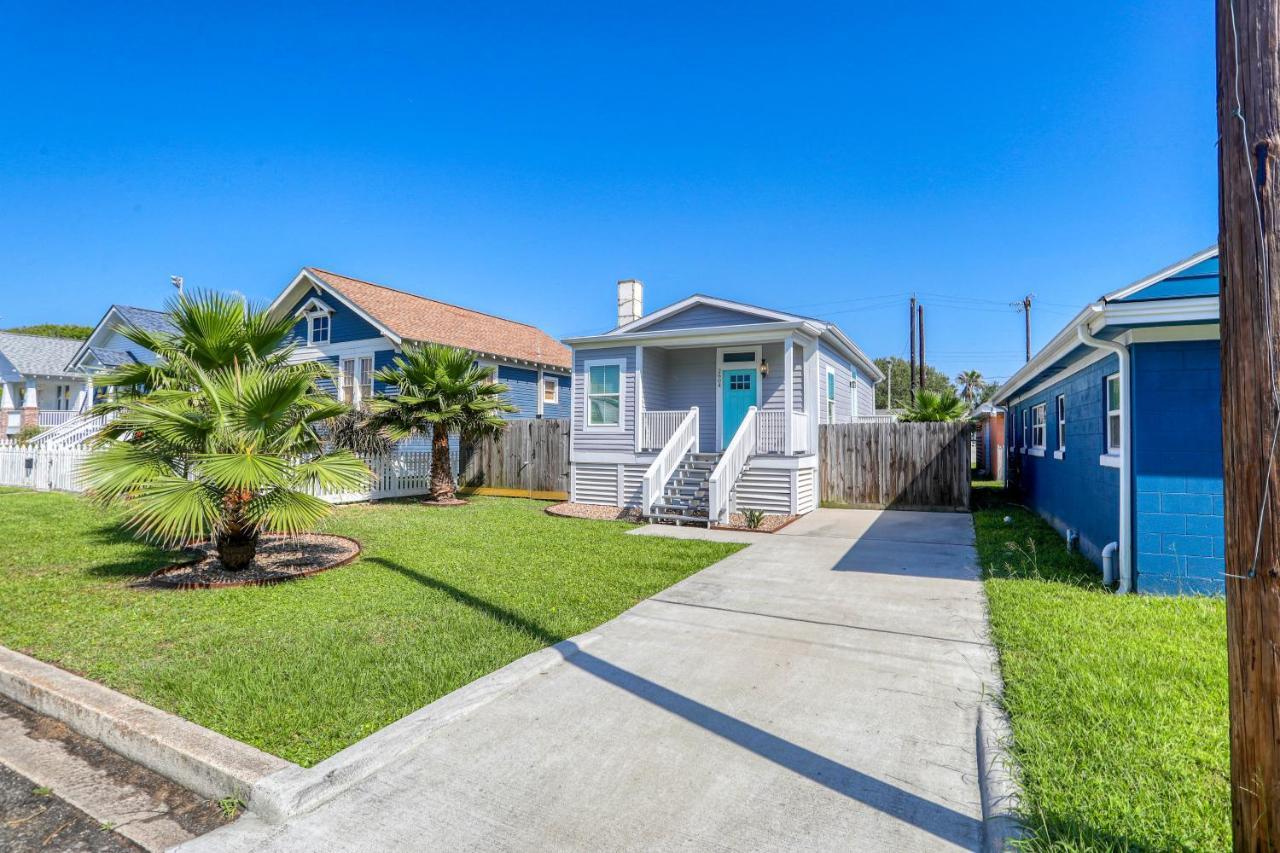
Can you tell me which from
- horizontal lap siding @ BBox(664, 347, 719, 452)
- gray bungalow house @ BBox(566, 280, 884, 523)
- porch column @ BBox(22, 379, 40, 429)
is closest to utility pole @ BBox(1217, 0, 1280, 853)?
gray bungalow house @ BBox(566, 280, 884, 523)

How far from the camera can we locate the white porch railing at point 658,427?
1362 cm

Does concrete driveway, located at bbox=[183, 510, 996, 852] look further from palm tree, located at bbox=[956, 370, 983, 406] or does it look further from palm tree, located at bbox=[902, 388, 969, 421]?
palm tree, located at bbox=[956, 370, 983, 406]

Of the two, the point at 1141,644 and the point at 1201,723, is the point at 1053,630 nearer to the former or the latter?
the point at 1141,644

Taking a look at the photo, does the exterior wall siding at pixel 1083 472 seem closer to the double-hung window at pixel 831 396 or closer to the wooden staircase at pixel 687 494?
the double-hung window at pixel 831 396

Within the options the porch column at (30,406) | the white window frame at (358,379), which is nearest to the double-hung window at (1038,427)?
the white window frame at (358,379)

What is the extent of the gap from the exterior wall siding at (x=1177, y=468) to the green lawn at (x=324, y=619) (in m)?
4.66

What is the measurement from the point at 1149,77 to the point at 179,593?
11.8 metres

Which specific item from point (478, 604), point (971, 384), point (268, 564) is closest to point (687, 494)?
point (478, 604)

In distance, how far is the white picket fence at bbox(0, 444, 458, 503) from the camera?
15.3 m

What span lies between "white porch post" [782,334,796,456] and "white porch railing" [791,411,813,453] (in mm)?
108

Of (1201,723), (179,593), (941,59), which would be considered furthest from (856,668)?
(941,59)

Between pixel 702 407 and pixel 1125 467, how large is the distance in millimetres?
9462

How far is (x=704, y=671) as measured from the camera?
4332mm

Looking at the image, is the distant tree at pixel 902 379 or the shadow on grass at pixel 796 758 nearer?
the shadow on grass at pixel 796 758
